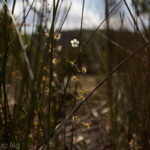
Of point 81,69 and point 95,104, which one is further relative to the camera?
point 95,104

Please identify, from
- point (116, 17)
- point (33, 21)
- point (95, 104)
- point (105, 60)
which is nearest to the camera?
point (33, 21)

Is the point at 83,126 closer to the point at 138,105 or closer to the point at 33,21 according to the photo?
the point at 138,105

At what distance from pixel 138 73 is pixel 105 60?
953 millimetres

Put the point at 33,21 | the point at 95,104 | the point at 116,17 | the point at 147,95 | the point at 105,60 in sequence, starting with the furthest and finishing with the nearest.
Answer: the point at 95,104, the point at 105,60, the point at 116,17, the point at 33,21, the point at 147,95

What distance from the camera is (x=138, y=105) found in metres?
0.72

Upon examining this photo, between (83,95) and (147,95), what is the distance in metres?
0.24

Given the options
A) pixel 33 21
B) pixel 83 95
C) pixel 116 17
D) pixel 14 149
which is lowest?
pixel 14 149

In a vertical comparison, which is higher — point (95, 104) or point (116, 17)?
point (116, 17)

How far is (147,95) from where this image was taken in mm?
630

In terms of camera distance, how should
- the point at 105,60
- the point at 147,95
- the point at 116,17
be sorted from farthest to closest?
the point at 105,60 → the point at 116,17 → the point at 147,95

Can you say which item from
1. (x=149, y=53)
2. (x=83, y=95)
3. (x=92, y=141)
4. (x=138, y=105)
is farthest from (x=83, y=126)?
(x=92, y=141)

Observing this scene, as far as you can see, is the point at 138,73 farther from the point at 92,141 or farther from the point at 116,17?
the point at 92,141

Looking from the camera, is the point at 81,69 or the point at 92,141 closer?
the point at 81,69

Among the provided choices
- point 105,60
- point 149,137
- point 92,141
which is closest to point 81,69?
point 149,137
